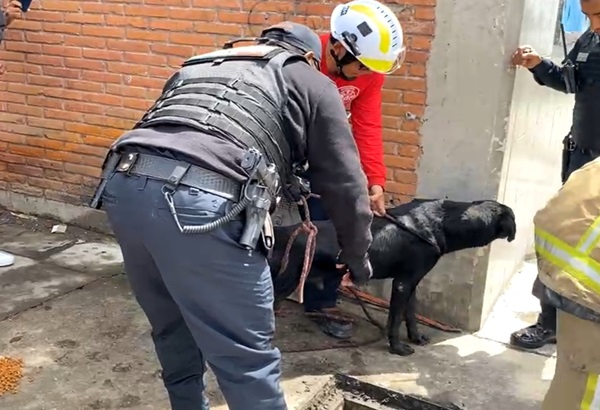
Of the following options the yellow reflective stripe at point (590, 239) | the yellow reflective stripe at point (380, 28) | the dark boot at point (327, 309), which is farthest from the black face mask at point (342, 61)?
the yellow reflective stripe at point (590, 239)

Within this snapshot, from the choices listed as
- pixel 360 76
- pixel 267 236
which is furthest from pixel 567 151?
pixel 267 236

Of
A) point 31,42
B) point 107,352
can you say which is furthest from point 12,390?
point 31,42

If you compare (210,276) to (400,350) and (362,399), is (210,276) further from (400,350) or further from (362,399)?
(400,350)

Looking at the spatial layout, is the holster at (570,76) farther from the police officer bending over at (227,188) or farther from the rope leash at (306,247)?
the police officer bending over at (227,188)

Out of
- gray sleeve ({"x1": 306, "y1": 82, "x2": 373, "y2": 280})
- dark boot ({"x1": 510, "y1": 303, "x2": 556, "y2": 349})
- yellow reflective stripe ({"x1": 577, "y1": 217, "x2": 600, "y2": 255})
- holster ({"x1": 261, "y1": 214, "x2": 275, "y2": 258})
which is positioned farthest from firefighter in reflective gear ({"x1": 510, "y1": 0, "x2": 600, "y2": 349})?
yellow reflective stripe ({"x1": 577, "y1": 217, "x2": 600, "y2": 255})

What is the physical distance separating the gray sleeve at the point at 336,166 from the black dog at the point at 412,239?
1070 millimetres

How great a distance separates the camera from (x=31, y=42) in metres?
5.24

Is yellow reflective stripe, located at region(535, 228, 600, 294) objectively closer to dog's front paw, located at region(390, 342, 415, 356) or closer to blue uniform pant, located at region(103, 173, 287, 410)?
blue uniform pant, located at region(103, 173, 287, 410)

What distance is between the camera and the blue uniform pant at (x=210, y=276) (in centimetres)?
206

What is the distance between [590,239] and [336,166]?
958 mm

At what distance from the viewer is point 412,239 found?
3.64 m

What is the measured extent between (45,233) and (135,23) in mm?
1811

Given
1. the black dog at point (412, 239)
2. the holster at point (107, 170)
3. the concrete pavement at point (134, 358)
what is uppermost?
the holster at point (107, 170)

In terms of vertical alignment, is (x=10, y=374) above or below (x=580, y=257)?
below
